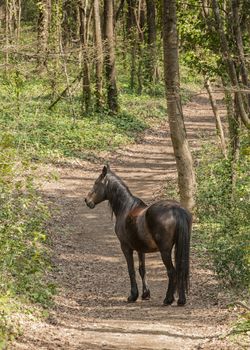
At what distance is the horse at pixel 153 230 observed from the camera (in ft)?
36.5

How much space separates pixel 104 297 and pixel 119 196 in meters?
1.79

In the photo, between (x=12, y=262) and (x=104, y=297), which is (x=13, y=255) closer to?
(x=12, y=262)

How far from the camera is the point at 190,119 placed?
38.9 meters

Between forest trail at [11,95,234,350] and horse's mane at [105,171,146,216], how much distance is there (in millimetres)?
1563

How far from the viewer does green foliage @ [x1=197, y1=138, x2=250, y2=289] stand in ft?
36.7

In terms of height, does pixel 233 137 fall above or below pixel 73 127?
above

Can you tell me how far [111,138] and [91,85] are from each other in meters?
2.86

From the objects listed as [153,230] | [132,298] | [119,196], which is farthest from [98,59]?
[153,230]

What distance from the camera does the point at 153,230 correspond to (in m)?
11.5

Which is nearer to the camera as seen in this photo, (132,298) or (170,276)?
(170,276)

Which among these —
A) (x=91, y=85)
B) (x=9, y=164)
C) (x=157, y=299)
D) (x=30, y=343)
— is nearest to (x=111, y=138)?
(x=91, y=85)

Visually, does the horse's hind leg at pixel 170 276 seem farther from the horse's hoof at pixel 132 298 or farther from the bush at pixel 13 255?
the bush at pixel 13 255

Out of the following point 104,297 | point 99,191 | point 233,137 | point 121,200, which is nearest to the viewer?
point 104,297

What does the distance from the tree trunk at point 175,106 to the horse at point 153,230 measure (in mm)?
3175
